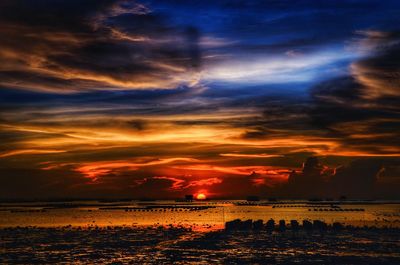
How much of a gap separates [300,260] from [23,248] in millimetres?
41488

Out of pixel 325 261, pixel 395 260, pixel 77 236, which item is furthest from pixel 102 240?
pixel 395 260

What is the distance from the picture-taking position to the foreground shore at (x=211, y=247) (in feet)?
209

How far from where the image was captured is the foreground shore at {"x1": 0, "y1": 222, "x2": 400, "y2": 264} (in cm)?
6384

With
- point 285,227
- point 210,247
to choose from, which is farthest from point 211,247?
point 285,227

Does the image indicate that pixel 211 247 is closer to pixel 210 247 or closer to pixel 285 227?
pixel 210 247

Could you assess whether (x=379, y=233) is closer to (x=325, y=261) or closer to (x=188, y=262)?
(x=325, y=261)

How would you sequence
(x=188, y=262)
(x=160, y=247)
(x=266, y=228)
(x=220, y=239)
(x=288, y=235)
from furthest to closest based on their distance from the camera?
1. (x=266, y=228)
2. (x=288, y=235)
3. (x=220, y=239)
4. (x=160, y=247)
5. (x=188, y=262)

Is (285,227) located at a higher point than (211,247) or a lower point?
higher

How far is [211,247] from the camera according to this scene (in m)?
75.5

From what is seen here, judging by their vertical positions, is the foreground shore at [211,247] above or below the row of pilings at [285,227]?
below

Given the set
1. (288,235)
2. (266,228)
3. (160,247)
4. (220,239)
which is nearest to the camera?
(160,247)

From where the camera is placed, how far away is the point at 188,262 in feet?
202

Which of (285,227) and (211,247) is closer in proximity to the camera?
(211,247)

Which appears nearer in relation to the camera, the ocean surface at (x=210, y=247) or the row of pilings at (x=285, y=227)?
the ocean surface at (x=210, y=247)
